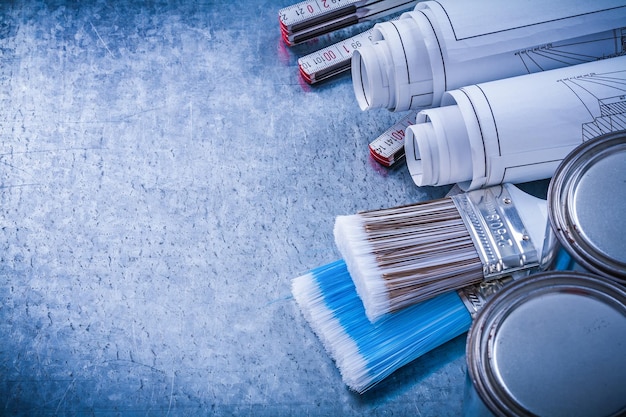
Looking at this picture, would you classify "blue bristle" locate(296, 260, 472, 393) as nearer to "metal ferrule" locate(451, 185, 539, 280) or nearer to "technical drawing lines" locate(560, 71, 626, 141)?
"metal ferrule" locate(451, 185, 539, 280)

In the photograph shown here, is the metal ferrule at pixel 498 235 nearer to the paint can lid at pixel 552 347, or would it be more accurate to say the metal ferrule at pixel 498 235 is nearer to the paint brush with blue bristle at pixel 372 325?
the paint brush with blue bristle at pixel 372 325

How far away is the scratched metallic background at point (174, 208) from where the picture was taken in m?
1.55

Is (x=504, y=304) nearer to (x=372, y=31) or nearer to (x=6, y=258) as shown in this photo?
(x=372, y=31)

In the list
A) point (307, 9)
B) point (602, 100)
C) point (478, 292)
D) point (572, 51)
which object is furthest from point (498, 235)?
point (307, 9)

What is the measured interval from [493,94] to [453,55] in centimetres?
12

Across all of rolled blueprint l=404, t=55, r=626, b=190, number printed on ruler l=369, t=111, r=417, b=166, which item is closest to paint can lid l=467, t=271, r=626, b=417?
rolled blueprint l=404, t=55, r=626, b=190

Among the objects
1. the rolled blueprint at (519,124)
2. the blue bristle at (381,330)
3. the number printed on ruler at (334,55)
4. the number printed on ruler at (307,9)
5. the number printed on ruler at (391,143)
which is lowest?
the blue bristle at (381,330)

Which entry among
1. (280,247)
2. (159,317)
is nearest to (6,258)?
(159,317)

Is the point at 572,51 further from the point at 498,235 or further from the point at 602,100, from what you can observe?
the point at 498,235

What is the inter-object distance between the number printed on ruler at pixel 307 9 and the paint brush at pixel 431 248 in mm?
538

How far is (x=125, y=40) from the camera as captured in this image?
1990 millimetres

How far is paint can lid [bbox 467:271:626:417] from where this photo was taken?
119 centimetres

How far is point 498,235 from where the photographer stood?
1.57m

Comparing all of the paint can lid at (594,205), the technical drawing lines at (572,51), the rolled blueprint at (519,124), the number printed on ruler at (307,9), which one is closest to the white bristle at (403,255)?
the rolled blueprint at (519,124)
